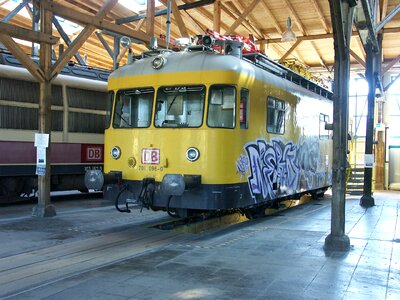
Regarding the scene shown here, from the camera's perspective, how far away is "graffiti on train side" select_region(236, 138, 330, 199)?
8117 mm

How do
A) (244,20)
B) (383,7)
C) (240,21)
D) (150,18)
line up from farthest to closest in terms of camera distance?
(244,20)
(383,7)
(240,21)
(150,18)

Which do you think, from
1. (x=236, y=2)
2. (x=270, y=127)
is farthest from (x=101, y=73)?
(x=270, y=127)

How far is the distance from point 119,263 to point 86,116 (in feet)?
25.2

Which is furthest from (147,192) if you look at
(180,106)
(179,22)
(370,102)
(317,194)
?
(370,102)

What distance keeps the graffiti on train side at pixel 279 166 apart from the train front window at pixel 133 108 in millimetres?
1838

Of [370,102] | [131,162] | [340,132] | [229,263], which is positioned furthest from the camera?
[370,102]

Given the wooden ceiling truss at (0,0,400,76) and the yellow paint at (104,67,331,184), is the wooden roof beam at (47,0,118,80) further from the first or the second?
the yellow paint at (104,67,331,184)

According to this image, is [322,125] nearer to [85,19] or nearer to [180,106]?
[180,106]

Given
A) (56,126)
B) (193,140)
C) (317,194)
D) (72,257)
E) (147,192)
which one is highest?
(56,126)

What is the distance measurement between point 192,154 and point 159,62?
1718 mm

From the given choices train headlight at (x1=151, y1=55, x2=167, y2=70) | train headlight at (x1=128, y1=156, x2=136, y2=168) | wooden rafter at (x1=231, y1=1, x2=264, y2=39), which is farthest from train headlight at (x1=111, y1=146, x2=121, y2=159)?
wooden rafter at (x1=231, y1=1, x2=264, y2=39)

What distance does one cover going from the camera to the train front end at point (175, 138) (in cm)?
733

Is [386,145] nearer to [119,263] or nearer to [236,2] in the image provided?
[236,2]

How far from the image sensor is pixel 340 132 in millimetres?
6797
